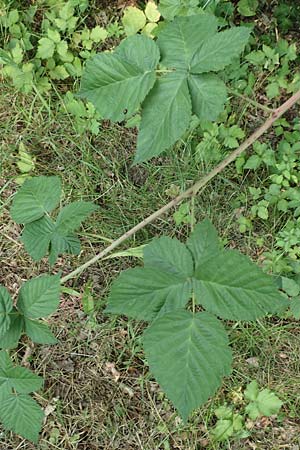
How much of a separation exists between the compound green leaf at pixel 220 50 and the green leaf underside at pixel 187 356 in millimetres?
494

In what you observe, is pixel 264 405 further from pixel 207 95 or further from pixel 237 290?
pixel 207 95

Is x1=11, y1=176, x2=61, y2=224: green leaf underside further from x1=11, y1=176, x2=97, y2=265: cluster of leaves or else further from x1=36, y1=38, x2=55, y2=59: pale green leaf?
x1=36, y1=38, x2=55, y2=59: pale green leaf

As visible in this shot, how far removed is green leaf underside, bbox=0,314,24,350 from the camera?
50.1 inches

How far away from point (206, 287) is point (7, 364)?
0.56 meters

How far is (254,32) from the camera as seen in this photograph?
231 centimetres

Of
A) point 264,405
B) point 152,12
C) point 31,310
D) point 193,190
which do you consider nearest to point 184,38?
point 193,190

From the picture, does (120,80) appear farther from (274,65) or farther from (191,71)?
(274,65)

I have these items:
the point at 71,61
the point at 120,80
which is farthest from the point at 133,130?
the point at 120,80

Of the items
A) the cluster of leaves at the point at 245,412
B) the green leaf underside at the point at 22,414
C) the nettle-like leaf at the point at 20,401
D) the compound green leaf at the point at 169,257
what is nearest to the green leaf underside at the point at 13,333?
Result: the nettle-like leaf at the point at 20,401

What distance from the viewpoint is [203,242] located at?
133 centimetres

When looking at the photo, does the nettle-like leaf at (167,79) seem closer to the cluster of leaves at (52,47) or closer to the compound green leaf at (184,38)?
the compound green leaf at (184,38)

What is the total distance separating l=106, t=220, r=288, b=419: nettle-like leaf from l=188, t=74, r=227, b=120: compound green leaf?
283mm

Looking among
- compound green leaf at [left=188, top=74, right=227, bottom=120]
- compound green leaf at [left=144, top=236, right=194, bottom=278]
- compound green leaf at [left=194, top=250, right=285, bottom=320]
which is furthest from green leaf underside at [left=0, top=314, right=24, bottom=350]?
compound green leaf at [left=188, top=74, right=227, bottom=120]

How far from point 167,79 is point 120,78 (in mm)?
97
